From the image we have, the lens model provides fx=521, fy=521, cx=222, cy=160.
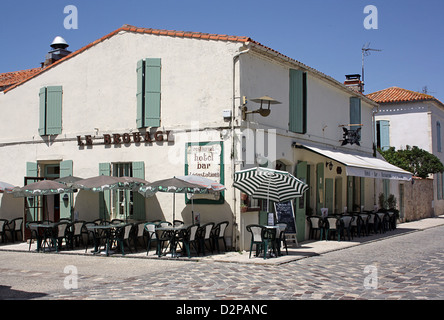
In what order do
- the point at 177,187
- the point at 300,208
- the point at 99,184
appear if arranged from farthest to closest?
the point at 300,208 < the point at 99,184 < the point at 177,187

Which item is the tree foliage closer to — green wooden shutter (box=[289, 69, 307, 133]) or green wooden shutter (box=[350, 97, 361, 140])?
green wooden shutter (box=[350, 97, 361, 140])

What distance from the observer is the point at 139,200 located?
1412 centimetres

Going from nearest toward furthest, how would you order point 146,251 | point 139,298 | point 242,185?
point 139,298, point 242,185, point 146,251

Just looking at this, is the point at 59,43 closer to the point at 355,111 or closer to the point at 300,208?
the point at 300,208

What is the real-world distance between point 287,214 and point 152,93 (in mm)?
4930

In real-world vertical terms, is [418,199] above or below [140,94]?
below

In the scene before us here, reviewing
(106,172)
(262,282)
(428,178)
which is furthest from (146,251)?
(428,178)

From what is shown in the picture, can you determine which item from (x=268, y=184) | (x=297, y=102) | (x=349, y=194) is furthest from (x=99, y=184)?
(x=349, y=194)

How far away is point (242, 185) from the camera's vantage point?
12141mm

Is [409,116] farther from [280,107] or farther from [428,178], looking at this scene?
[280,107]

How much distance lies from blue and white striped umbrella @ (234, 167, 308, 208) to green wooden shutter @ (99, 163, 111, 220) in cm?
433

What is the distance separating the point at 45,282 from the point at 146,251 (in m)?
4.28

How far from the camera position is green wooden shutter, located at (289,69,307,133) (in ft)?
50.9

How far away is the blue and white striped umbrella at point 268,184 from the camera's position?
12086mm
